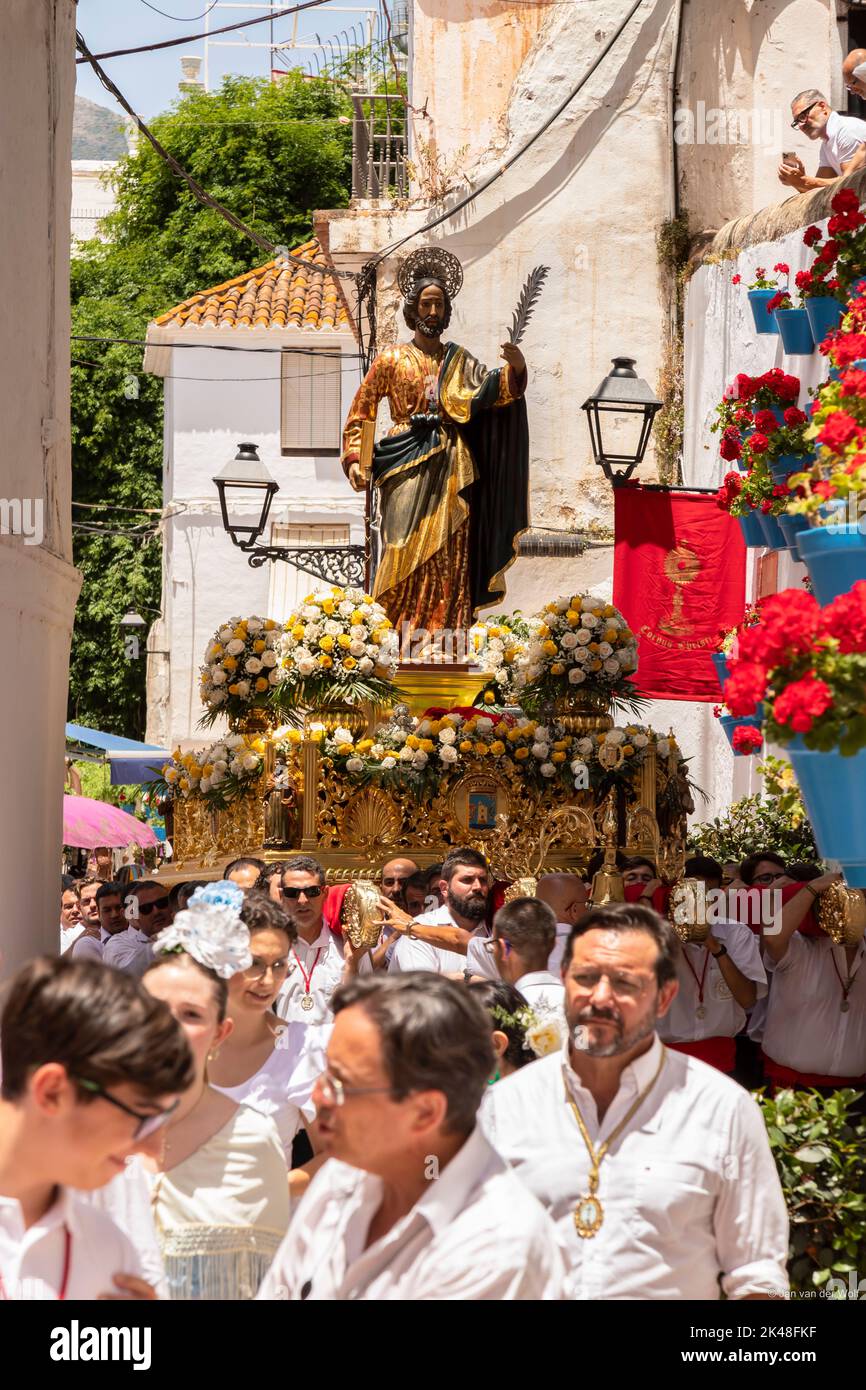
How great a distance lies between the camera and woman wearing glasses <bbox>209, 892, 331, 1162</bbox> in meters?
5.00

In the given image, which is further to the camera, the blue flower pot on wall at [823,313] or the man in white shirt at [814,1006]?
the blue flower pot on wall at [823,313]

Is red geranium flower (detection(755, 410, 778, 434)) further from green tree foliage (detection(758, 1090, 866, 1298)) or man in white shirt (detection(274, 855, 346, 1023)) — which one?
green tree foliage (detection(758, 1090, 866, 1298))

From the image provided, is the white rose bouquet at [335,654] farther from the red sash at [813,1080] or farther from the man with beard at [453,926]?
the red sash at [813,1080]

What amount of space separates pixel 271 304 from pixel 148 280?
26.5ft

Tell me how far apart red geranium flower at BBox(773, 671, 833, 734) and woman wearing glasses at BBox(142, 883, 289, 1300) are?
1.43m

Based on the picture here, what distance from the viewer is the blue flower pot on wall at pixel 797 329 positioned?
8.52 metres

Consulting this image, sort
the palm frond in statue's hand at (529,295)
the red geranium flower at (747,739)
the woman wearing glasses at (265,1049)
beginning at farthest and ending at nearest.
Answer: the palm frond in statue's hand at (529,295) < the red geranium flower at (747,739) < the woman wearing glasses at (265,1049)

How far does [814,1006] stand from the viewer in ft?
24.4

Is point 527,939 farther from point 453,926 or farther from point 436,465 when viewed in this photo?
point 436,465

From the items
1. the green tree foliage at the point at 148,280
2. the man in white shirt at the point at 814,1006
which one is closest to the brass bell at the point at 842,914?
the man in white shirt at the point at 814,1006

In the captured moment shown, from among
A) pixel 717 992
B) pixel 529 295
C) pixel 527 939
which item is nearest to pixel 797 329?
pixel 717 992

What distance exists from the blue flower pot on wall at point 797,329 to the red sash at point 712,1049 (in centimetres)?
325
